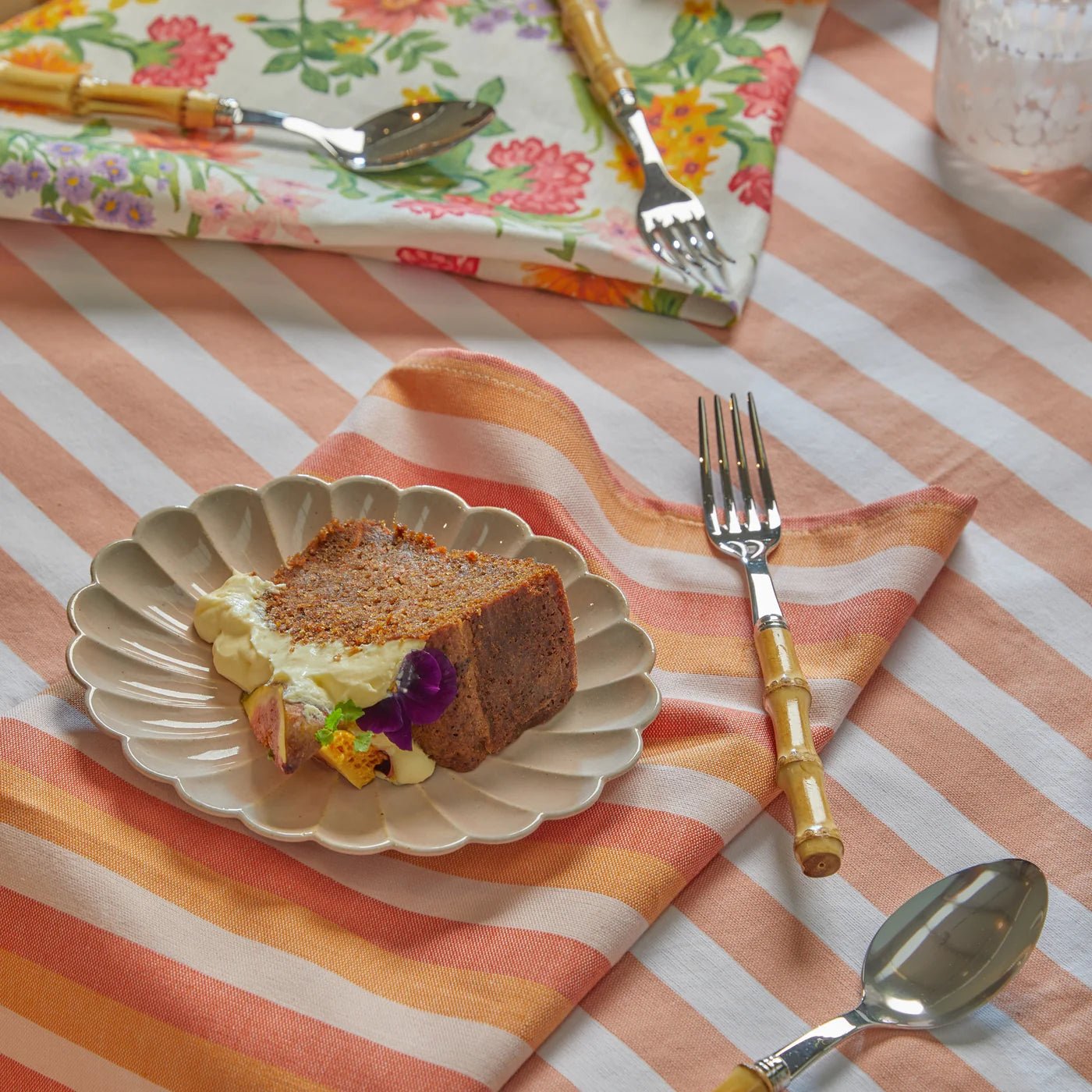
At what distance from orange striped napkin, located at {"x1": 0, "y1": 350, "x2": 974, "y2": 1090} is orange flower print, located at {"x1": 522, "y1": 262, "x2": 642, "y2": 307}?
0.44 m

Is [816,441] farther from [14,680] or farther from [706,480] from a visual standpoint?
[14,680]

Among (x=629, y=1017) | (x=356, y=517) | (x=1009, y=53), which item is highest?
(x=1009, y=53)

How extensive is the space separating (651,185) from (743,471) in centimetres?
40

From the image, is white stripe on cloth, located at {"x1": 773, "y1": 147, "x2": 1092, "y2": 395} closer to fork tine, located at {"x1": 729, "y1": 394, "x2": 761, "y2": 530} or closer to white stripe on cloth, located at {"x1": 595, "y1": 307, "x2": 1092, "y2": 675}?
white stripe on cloth, located at {"x1": 595, "y1": 307, "x2": 1092, "y2": 675}

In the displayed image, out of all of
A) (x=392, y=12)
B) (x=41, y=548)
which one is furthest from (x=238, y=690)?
(x=392, y=12)

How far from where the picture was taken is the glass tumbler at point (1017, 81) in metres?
1.21

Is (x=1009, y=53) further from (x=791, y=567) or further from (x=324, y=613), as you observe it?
(x=324, y=613)

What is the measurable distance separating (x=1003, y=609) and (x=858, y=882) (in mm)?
288

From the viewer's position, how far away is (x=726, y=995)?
77 cm

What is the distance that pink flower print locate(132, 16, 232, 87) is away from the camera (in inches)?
55.1

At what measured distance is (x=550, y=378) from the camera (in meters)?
1.19

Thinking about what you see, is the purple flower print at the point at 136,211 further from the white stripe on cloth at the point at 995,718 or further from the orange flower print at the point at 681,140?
the white stripe on cloth at the point at 995,718

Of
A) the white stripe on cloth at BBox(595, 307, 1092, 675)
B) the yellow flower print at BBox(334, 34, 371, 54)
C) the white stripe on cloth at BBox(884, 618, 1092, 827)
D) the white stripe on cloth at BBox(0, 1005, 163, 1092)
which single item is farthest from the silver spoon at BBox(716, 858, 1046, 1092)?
the yellow flower print at BBox(334, 34, 371, 54)

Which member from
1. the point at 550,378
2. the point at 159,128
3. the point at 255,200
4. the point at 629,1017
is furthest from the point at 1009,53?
the point at 629,1017
